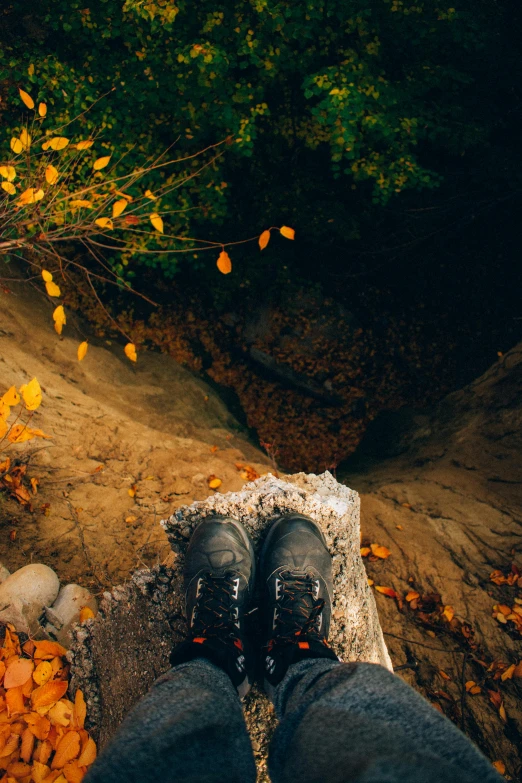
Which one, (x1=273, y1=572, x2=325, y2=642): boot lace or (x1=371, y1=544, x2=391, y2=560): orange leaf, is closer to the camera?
(x1=273, y1=572, x2=325, y2=642): boot lace

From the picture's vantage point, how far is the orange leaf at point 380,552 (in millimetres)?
3172

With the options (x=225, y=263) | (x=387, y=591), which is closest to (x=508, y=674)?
(x=387, y=591)

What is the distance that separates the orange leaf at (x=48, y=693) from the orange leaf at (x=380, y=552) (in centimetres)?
232

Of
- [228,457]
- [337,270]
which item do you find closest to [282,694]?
[228,457]

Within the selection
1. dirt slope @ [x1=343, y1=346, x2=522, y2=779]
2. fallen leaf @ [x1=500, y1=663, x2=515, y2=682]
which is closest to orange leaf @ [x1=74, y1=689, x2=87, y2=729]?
dirt slope @ [x1=343, y1=346, x2=522, y2=779]

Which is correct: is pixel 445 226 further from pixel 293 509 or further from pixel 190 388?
pixel 293 509

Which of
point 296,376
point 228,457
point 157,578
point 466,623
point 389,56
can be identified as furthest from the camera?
point 296,376

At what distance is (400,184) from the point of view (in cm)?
403

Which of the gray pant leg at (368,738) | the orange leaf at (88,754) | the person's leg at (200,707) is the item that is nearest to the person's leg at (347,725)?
the gray pant leg at (368,738)

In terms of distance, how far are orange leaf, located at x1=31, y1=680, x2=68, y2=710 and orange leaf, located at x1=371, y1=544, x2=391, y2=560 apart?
2.32m

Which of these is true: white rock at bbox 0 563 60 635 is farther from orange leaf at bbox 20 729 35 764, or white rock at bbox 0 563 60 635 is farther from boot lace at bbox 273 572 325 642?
boot lace at bbox 273 572 325 642

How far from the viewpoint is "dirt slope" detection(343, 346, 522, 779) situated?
242cm

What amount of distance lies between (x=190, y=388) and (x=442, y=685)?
12.0 ft

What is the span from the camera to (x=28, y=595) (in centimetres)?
199
